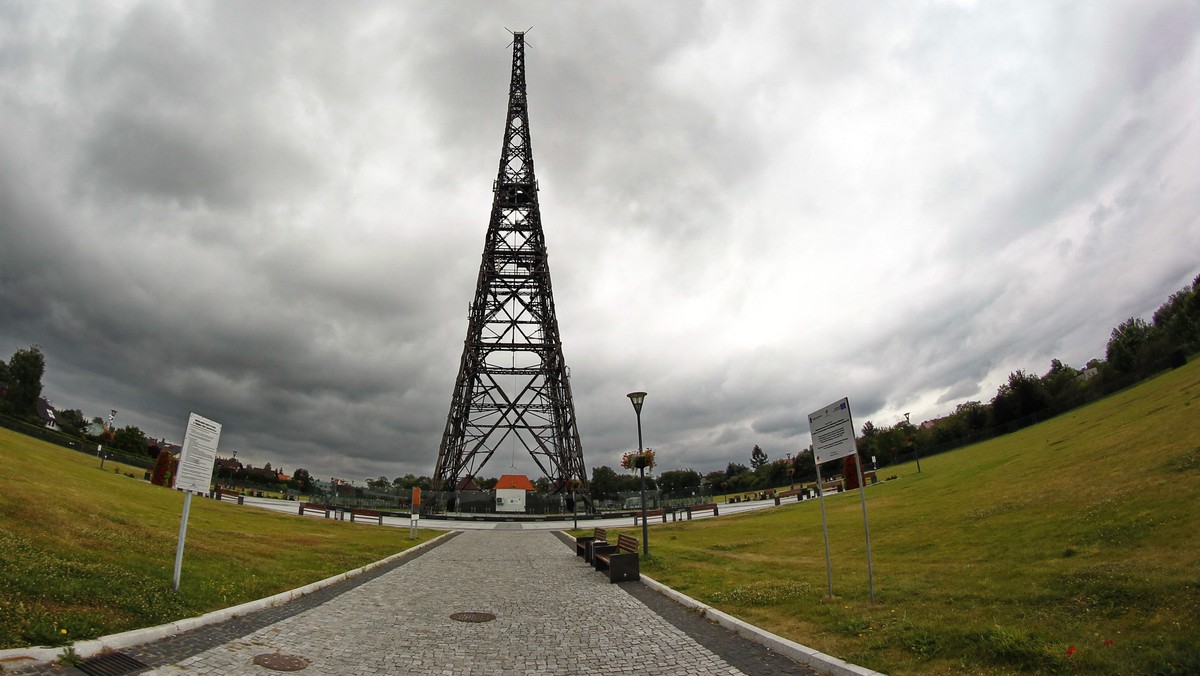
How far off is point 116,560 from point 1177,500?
19.5 meters

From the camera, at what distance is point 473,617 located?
31.7ft

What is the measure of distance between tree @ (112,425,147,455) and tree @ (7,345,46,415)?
34.6 ft

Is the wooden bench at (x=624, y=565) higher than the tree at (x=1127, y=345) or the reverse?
the reverse

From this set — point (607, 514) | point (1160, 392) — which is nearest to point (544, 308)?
point (607, 514)

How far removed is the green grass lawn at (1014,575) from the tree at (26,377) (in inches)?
3897

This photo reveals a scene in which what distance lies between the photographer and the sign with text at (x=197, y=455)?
9.54 metres

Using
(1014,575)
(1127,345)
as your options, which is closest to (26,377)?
(1014,575)

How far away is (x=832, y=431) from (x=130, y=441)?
10265 centimetres

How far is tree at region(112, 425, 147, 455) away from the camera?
7851cm

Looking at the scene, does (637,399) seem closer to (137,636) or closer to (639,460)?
(639,460)

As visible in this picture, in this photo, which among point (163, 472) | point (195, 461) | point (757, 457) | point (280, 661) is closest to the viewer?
point (280, 661)

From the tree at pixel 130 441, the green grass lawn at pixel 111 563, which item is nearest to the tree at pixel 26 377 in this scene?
the tree at pixel 130 441

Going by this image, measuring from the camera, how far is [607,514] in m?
48.1

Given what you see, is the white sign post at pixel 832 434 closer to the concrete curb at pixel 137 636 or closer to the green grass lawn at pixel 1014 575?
the green grass lawn at pixel 1014 575
